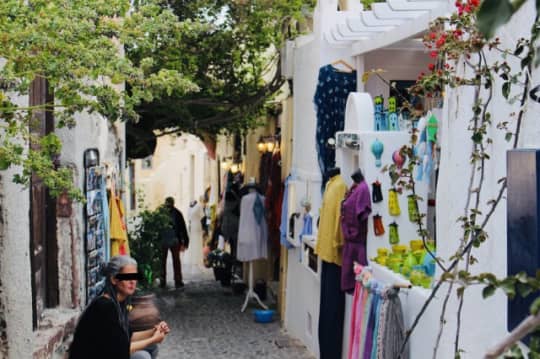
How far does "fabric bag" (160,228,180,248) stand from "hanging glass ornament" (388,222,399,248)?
24.7ft

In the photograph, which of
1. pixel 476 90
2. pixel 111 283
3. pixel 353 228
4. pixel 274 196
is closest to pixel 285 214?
pixel 274 196

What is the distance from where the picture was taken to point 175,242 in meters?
A: 17.2

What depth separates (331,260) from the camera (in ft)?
33.2

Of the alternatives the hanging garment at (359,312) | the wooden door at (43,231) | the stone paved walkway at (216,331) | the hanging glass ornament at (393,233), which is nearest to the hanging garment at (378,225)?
the hanging glass ornament at (393,233)

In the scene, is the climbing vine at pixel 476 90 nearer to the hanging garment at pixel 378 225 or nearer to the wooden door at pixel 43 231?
the hanging garment at pixel 378 225

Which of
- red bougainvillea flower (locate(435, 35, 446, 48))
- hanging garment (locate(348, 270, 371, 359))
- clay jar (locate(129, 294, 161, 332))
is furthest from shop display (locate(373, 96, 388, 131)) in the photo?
red bougainvillea flower (locate(435, 35, 446, 48))

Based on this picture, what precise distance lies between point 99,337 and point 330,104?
680 centimetres

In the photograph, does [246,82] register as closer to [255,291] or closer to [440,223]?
[255,291]

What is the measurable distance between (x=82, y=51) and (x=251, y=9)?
1016 centimetres

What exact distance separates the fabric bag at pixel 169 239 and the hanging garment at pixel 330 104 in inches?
199

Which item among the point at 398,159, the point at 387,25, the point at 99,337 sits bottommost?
the point at 99,337

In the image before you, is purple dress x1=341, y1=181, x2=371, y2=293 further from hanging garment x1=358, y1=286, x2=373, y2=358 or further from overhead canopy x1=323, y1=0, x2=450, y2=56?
overhead canopy x1=323, y1=0, x2=450, y2=56

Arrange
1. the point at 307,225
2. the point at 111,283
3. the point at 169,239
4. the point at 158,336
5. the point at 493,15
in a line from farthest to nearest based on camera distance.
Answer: the point at 169,239 < the point at 307,225 < the point at 158,336 < the point at 111,283 < the point at 493,15

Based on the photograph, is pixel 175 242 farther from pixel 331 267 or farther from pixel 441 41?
pixel 441 41
